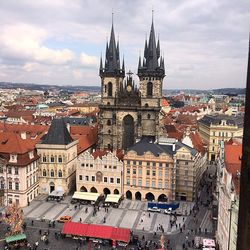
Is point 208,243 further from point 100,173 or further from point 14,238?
point 100,173

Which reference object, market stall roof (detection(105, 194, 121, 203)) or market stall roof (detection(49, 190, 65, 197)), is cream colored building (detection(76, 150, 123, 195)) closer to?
market stall roof (detection(105, 194, 121, 203))

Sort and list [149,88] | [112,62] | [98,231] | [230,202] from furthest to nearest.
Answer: [112,62], [149,88], [98,231], [230,202]

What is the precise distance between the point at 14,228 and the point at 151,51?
61.2 m

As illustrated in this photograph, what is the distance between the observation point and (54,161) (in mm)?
79438

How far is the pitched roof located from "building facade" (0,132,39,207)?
19.1 ft

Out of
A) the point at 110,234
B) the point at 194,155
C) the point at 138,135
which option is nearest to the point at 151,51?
the point at 138,135

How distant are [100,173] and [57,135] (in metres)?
13.1

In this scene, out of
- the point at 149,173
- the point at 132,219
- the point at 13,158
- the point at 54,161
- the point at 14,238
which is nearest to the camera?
the point at 14,238

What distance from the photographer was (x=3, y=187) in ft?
239

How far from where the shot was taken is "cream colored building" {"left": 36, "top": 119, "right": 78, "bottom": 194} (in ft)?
259

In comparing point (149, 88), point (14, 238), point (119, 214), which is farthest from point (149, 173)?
point (14, 238)

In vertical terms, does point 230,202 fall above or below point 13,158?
above

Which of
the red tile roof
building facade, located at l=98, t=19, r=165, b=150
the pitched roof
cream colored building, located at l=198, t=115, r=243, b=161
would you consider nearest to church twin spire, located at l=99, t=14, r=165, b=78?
Result: building facade, located at l=98, t=19, r=165, b=150

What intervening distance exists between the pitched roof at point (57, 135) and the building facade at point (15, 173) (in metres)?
5.81
